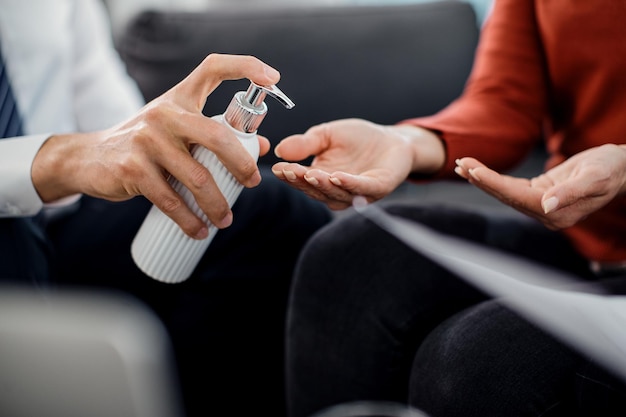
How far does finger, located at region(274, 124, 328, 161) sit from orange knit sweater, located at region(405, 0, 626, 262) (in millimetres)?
120

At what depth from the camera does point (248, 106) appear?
358mm

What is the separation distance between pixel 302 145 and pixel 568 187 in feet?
0.62

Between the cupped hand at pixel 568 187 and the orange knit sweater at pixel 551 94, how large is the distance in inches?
2.2

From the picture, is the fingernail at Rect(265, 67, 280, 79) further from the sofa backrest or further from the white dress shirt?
the sofa backrest

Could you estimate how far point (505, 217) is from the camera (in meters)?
0.61

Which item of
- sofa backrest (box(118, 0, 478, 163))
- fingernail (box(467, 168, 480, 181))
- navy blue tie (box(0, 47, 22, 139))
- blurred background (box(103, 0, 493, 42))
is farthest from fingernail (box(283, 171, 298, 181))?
blurred background (box(103, 0, 493, 42))

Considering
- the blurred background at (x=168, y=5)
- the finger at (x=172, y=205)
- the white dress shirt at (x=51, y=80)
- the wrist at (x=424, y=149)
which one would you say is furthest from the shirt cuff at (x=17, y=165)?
the blurred background at (x=168, y=5)

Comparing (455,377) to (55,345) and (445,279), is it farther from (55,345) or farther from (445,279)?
(55,345)

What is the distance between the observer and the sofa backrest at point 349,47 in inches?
31.5

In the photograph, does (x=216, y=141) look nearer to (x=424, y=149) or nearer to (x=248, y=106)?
(x=248, y=106)

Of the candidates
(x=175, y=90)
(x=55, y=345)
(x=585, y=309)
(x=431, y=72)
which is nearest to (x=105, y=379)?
(x=55, y=345)

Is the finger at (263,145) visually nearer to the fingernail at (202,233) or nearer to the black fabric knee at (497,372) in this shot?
the fingernail at (202,233)

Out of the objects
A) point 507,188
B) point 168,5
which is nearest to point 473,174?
point 507,188

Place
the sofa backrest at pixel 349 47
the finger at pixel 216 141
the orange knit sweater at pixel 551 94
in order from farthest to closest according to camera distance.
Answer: the sofa backrest at pixel 349 47, the orange knit sweater at pixel 551 94, the finger at pixel 216 141
